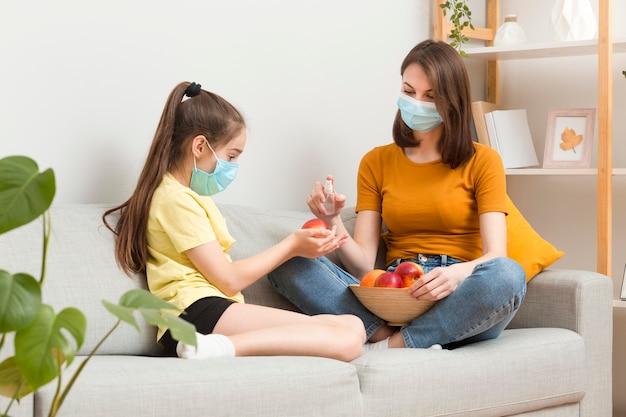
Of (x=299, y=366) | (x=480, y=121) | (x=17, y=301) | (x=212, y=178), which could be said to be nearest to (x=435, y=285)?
(x=299, y=366)

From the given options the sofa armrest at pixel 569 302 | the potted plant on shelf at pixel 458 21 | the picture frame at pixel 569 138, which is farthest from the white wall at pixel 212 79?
the sofa armrest at pixel 569 302

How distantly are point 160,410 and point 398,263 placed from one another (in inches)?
41.3

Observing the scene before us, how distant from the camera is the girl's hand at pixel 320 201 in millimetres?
2360

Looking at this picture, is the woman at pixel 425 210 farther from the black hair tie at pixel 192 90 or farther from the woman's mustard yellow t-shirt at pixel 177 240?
the black hair tie at pixel 192 90

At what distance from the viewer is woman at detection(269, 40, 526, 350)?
2.19 m

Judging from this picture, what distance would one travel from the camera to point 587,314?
7.63ft

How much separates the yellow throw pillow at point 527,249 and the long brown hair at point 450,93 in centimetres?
21

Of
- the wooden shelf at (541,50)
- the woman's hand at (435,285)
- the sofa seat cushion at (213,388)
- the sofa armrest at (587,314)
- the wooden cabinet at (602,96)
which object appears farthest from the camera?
the wooden shelf at (541,50)

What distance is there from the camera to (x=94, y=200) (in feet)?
7.54

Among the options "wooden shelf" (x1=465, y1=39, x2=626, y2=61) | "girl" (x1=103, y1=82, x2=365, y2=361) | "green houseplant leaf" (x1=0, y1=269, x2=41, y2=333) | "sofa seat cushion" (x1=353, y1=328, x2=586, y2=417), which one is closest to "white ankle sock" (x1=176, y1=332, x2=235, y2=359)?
"girl" (x1=103, y1=82, x2=365, y2=361)

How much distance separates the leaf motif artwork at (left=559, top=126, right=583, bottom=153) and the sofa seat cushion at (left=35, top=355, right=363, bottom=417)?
63.9 inches

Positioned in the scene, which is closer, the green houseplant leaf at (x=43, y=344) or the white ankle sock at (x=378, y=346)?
the green houseplant leaf at (x=43, y=344)

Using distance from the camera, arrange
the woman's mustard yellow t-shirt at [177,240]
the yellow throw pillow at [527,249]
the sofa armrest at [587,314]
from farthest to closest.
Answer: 1. the yellow throw pillow at [527,249]
2. the sofa armrest at [587,314]
3. the woman's mustard yellow t-shirt at [177,240]

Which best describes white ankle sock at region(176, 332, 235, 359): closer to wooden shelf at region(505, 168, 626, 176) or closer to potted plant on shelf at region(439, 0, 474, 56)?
wooden shelf at region(505, 168, 626, 176)
